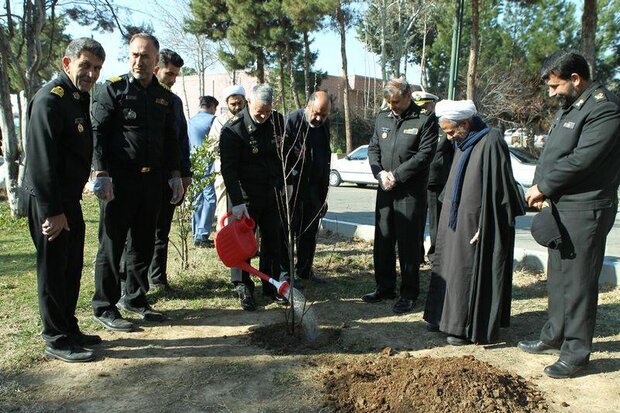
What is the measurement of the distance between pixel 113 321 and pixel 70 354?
604 millimetres

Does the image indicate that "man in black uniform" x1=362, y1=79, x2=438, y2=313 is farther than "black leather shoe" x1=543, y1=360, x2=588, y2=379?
Yes

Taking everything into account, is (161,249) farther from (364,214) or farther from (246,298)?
(364,214)

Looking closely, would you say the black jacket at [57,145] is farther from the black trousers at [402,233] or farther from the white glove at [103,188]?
the black trousers at [402,233]

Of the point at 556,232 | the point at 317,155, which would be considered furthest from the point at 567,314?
the point at 317,155

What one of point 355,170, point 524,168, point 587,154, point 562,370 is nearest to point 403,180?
point 587,154

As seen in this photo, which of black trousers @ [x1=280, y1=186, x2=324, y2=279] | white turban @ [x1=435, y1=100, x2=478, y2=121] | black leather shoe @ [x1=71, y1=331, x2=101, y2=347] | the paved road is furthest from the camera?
the paved road

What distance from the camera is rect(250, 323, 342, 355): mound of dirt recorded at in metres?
3.85

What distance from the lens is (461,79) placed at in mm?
30078

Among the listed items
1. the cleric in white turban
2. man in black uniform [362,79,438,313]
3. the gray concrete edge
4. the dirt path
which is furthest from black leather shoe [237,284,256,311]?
the gray concrete edge

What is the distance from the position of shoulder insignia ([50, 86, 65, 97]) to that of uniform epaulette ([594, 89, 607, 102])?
3303 millimetres

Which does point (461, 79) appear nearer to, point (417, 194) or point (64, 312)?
point (417, 194)

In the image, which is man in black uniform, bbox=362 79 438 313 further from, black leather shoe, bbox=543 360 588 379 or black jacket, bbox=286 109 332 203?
black leather shoe, bbox=543 360 588 379

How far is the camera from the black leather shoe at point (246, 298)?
475cm

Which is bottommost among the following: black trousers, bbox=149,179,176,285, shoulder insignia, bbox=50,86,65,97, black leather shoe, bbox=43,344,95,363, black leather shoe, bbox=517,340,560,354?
black leather shoe, bbox=517,340,560,354
